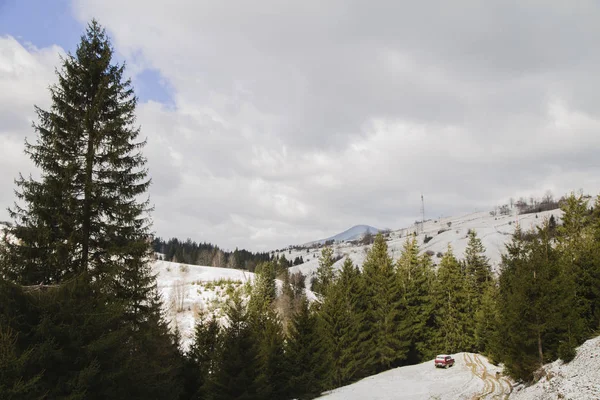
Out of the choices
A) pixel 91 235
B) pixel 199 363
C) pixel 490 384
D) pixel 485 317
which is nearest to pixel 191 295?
pixel 199 363

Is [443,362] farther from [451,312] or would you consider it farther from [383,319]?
[451,312]

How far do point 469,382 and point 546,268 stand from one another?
13088 millimetres

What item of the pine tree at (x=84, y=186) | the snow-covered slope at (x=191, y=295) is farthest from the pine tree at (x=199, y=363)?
the snow-covered slope at (x=191, y=295)

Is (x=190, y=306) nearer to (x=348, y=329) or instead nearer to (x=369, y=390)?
(x=348, y=329)

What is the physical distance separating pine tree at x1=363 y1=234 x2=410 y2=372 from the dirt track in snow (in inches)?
341

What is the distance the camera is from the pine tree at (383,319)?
44375 millimetres

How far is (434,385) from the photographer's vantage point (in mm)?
31141

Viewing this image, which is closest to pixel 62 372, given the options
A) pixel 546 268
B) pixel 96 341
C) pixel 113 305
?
pixel 96 341

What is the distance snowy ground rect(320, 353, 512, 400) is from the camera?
2669 centimetres

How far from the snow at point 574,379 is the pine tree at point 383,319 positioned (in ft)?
72.7

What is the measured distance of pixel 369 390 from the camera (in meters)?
31.2

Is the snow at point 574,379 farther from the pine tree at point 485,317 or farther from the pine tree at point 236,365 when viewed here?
the pine tree at point 485,317

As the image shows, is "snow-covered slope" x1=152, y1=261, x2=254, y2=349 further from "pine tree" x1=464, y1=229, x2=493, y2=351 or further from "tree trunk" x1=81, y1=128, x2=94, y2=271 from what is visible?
"tree trunk" x1=81, y1=128, x2=94, y2=271

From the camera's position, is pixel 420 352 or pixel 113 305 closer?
pixel 113 305
